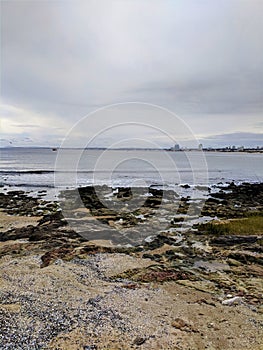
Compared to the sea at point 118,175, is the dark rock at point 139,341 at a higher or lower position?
lower

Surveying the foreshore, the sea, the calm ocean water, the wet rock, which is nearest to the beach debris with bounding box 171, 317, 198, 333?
the foreshore

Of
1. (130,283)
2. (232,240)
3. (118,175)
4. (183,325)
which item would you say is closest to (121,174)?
(118,175)

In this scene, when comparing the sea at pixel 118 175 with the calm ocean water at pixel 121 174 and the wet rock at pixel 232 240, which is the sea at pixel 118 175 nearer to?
the calm ocean water at pixel 121 174

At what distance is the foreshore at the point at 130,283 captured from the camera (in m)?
6.25

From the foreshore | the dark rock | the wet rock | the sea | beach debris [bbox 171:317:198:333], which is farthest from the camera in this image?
the sea

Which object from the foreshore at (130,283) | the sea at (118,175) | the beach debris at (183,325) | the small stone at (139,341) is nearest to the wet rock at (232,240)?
the foreshore at (130,283)

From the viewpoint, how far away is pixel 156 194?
27.5 m

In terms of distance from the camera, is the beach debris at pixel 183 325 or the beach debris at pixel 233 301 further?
the beach debris at pixel 233 301

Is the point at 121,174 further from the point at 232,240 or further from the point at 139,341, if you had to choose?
the point at 139,341

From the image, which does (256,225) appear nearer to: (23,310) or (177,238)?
(177,238)

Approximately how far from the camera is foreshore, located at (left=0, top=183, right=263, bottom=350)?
6.25 metres

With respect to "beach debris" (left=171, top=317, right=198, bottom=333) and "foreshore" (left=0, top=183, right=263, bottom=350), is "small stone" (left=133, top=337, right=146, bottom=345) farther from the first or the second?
"beach debris" (left=171, top=317, right=198, bottom=333)

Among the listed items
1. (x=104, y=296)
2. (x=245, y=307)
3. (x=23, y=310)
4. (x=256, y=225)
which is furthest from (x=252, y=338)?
(x=256, y=225)

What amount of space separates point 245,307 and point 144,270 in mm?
3401
